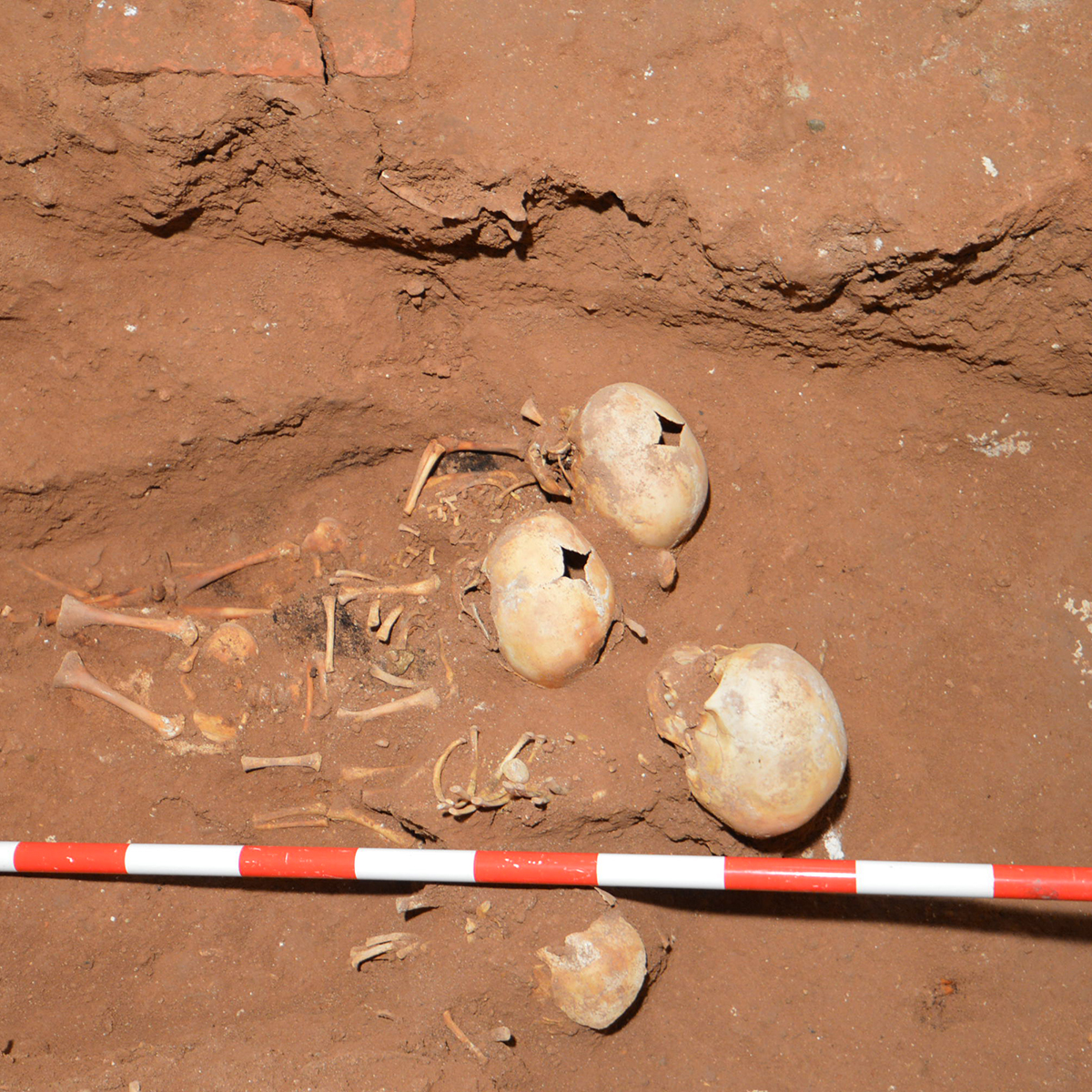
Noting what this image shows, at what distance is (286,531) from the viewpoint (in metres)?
3.36

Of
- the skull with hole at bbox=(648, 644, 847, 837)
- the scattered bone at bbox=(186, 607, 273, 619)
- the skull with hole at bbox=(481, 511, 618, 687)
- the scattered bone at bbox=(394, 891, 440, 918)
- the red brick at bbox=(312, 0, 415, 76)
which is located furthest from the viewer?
the scattered bone at bbox=(186, 607, 273, 619)

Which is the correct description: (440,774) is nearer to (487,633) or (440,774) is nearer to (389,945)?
(487,633)

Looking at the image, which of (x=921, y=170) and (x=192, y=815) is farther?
(x=192, y=815)

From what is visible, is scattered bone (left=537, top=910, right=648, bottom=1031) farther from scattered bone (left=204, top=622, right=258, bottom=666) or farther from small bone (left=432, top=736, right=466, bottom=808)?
scattered bone (left=204, top=622, right=258, bottom=666)

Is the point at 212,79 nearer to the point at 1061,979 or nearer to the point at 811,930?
the point at 811,930

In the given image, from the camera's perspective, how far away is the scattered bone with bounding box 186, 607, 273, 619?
3213 millimetres

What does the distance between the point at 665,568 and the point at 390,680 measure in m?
1.00

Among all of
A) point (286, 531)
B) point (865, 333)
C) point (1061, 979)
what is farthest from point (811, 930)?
point (286, 531)

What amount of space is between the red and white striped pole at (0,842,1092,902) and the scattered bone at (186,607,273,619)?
79 centimetres

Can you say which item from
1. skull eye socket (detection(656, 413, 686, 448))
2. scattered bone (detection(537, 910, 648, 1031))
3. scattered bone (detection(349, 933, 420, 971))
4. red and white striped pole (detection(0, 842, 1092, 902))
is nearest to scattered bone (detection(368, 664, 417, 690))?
red and white striped pole (detection(0, 842, 1092, 902))

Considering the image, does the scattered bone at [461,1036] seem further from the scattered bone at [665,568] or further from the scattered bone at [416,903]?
the scattered bone at [665,568]

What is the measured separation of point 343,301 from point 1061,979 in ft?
10.9

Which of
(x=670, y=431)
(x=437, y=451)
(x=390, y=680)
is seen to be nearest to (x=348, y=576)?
(x=390, y=680)

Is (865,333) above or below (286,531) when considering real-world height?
above
